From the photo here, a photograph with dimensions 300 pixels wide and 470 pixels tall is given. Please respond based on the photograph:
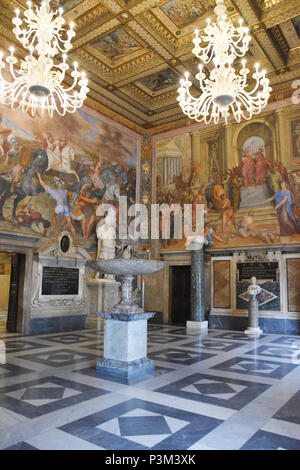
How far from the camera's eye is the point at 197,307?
1130 cm

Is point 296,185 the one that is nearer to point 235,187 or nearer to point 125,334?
point 235,187

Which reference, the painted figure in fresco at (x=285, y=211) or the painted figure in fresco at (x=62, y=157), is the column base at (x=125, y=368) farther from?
the painted figure in fresco at (x=285, y=211)

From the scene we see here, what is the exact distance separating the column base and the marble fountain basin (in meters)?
1.24

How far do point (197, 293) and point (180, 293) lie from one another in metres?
1.72

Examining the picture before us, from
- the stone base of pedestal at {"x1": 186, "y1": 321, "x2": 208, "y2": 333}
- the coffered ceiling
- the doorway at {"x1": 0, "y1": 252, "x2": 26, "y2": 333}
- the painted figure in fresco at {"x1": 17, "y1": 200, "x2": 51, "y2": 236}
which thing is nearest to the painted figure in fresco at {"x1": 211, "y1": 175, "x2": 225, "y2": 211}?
the coffered ceiling

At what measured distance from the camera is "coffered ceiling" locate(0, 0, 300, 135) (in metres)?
8.59

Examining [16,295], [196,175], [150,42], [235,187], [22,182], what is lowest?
[16,295]

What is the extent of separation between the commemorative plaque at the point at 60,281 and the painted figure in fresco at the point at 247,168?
6.12 metres

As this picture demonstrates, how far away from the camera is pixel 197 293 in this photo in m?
11.4

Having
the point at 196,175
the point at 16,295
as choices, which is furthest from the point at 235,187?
the point at 16,295

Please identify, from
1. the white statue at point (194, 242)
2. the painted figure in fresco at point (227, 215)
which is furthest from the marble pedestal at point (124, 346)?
the painted figure in fresco at point (227, 215)

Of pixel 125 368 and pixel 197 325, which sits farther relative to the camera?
pixel 197 325

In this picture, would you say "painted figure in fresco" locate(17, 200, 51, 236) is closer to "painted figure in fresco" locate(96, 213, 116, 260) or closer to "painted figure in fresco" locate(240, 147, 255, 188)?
"painted figure in fresco" locate(96, 213, 116, 260)

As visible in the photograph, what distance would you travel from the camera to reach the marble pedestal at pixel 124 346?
16.1 feet
